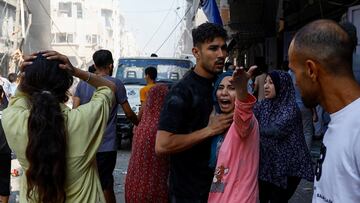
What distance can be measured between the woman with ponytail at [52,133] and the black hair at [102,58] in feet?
9.00

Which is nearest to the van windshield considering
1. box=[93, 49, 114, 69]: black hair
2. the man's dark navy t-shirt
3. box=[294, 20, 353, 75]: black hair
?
box=[93, 49, 114, 69]: black hair

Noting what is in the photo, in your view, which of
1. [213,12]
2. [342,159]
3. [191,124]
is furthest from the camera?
[213,12]

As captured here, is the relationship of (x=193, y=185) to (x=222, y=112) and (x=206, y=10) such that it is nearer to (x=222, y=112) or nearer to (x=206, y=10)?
(x=222, y=112)

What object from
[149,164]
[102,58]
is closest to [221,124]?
[149,164]

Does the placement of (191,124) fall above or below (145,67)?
below

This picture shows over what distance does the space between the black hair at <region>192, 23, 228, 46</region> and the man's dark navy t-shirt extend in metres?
0.25

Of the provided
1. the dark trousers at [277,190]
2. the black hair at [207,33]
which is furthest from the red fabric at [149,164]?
the dark trousers at [277,190]

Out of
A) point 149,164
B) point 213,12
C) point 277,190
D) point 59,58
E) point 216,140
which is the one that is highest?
point 213,12

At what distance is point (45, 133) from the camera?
2.52 metres

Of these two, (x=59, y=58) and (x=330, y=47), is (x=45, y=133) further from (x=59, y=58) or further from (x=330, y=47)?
(x=330, y=47)

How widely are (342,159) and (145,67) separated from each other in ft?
35.8

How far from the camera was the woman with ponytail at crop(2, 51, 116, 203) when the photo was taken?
8.29 ft

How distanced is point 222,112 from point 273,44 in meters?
14.5

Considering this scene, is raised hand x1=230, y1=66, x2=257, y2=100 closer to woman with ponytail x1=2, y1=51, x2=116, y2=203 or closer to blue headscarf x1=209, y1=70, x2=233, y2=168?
blue headscarf x1=209, y1=70, x2=233, y2=168
